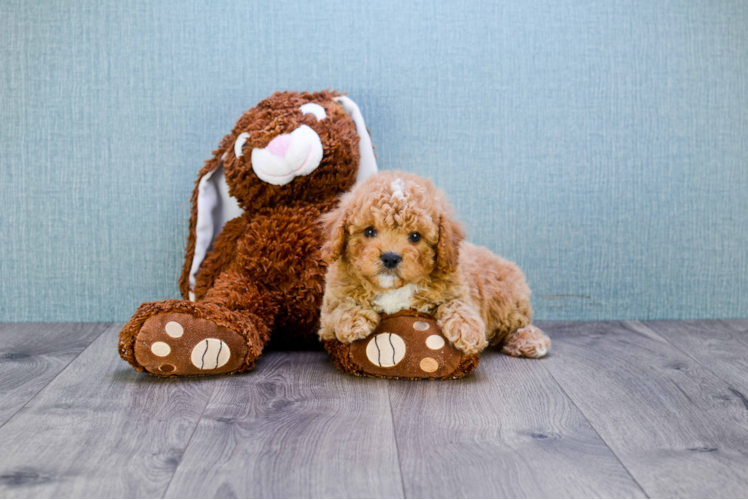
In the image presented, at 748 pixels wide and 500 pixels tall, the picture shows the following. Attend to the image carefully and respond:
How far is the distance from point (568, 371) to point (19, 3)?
5.39ft

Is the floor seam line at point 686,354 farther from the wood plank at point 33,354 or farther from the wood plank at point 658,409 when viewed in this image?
the wood plank at point 33,354

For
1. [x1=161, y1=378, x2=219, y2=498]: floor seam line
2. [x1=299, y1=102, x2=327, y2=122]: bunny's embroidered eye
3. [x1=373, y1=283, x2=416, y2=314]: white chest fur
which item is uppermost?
[x1=299, y1=102, x2=327, y2=122]: bunny's embroidered eye

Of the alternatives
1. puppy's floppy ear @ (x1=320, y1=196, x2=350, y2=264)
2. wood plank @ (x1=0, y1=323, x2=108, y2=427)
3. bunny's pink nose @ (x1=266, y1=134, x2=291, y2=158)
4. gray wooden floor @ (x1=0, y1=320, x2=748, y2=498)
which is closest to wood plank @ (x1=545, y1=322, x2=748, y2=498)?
gray wooden floor @ (x1=0, y1=320, x2=748, y2=498)

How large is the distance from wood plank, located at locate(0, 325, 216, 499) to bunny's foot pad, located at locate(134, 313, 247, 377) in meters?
0.03

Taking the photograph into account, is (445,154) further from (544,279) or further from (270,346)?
(270,346)

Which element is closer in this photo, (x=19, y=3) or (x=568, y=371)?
(x=568, y=371)

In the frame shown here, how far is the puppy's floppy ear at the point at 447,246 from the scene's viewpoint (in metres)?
1.24

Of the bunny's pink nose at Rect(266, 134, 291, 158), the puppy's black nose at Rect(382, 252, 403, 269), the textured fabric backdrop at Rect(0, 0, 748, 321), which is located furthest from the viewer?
the textured fabric backdrop at Rect(0, 0, 748, 321)

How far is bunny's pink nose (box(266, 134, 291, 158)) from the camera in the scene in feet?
4.83

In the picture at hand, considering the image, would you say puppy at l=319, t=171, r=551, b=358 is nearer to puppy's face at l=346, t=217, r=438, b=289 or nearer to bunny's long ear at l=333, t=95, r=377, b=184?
puppy's face at l=346, t=217, r=438, b=289

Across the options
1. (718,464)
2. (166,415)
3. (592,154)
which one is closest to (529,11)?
(592,154)

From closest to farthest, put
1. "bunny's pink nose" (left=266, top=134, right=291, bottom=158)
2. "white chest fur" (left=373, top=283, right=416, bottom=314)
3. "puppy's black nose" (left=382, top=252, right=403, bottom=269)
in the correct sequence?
"puppy's black nose" (left=382, top=252, right=403, bottom=269) < "white chest fur" (left=373, top=283, right=416, bottom=314) < "bunny's pink nose" (left=266, top=134, right=291, bottom=158)

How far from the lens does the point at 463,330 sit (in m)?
1.27

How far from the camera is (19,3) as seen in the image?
1702 millimetres
